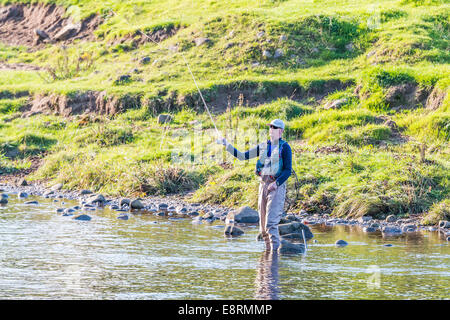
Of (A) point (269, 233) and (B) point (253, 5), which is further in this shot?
(B) point (253, 5)

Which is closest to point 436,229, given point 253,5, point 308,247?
point 308,247

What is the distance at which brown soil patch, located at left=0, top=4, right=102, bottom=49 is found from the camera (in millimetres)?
25391

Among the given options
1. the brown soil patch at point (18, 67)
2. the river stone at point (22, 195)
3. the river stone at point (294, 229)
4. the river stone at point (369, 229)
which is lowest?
the river stone at point (22, 195)

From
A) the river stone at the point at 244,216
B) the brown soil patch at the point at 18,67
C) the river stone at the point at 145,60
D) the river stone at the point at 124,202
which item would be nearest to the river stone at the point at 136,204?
the river stone at the point at 124,202

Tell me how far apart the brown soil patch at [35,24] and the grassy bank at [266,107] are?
1.92 meters

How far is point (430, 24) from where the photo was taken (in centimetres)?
1895

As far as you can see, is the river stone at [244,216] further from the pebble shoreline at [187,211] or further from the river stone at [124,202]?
the river stone at [124,202]

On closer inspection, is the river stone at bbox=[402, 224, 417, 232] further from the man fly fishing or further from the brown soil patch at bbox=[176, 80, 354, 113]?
the brown soil patch at bbox=[176, 80, 354, 113]

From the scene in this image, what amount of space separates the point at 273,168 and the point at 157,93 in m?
9.61

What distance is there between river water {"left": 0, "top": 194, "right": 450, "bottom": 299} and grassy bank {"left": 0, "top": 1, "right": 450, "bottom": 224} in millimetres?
1931

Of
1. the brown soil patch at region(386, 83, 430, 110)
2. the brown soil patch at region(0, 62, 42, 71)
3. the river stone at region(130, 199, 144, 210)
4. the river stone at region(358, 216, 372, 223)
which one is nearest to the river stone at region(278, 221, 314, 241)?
the river stone at region(358, 216, 372, 223)

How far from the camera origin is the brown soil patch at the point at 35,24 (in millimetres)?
25391
